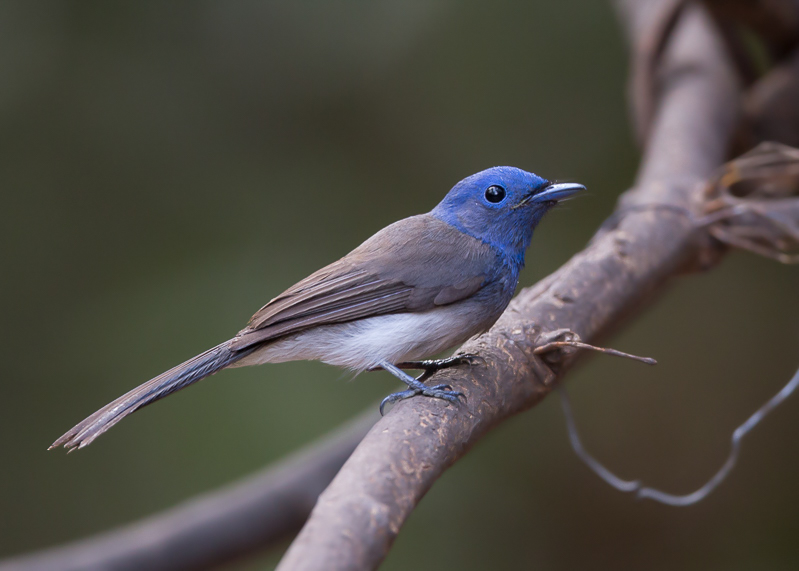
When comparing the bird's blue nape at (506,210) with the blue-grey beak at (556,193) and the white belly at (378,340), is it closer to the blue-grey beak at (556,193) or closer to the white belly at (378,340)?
the blue-grey beak at (556,193)

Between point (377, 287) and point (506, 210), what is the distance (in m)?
0.55

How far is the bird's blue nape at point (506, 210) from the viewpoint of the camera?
246 centimetres

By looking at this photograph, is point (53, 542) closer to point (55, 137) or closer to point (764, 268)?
point (55, 137)

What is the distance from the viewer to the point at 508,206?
246 centimetres

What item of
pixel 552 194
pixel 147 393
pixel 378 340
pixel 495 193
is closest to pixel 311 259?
pixel 495 193

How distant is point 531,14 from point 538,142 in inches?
31.6

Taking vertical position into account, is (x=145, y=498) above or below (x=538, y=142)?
below

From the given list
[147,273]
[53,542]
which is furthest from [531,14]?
[53,542]

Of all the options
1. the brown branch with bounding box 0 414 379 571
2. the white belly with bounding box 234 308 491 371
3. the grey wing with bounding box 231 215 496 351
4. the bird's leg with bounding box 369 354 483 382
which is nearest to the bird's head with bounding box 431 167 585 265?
the grey wing with bounding box 231 215 496 351

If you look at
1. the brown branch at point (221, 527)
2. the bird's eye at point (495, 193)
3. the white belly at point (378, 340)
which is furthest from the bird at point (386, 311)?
the brown branch at point (221, 527)

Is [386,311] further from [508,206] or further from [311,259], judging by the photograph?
[311,259]

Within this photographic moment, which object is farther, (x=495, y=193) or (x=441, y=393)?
(x=495, y=193)

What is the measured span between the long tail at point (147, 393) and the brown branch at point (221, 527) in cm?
114

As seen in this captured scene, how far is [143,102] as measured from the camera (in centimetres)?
452
